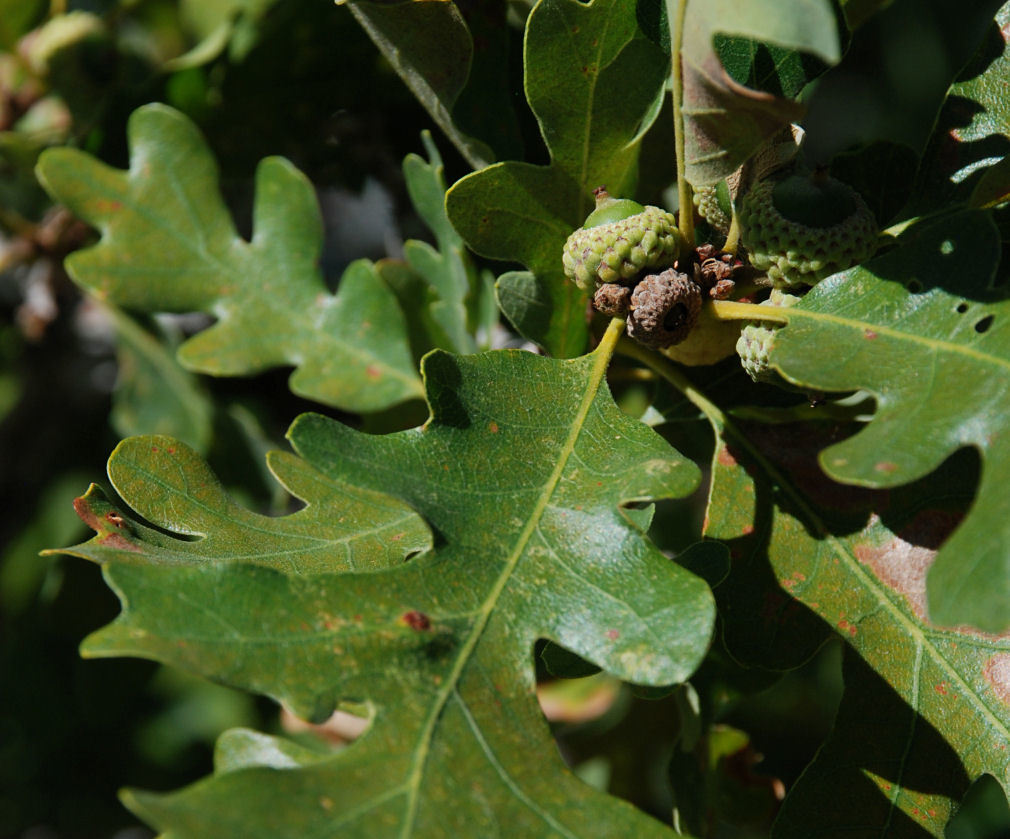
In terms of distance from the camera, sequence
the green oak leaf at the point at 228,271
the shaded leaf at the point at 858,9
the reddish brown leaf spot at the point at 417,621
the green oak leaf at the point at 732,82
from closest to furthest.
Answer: the green oak leaf at the point at 732,82
the reddish brown leaf spot at the point at 417,621
the shaded leaf at the point at 858,9
the green oak leaf at the point at 228,271

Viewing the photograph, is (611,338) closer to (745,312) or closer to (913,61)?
(745,312)

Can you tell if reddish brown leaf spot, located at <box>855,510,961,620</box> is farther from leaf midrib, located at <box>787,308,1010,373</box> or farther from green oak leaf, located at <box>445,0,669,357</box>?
green oak leaf, located at <box>445,0,669,357</box>

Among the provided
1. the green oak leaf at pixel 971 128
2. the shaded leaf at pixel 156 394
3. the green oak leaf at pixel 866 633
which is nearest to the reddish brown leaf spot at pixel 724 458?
the green oak leaf at pixel 866 633

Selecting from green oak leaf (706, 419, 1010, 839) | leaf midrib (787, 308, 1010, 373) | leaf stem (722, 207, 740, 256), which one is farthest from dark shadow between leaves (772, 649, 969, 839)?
leaf stem (722, 207, 740, 256)

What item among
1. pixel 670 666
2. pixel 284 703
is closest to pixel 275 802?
pixel 284 703

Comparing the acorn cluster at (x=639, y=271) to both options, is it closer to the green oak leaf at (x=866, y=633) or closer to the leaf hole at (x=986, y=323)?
the green oak leaf at (x=866, y=633)

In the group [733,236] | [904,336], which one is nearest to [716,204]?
[733,236]
